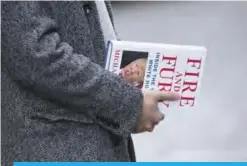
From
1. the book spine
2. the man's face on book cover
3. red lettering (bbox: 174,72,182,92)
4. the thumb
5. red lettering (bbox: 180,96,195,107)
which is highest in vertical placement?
the book spine

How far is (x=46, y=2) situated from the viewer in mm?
820

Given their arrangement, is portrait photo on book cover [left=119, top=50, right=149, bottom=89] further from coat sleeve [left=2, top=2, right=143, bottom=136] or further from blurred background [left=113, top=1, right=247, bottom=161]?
blurred background [left=113, top=1, right=247, bottom=161]

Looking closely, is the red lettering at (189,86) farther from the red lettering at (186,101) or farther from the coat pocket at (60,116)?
the coat pocket at (60,116)

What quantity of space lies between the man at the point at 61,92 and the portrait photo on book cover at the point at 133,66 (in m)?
0.03

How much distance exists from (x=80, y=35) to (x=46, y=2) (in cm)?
7

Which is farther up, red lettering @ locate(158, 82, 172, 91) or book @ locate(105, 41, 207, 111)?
book @ locate(105, 41, 207, 111)

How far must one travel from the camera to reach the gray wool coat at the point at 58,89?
2.62 feet

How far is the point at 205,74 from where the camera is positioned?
7.97 feet

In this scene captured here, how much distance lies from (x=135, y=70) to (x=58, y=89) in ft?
0.43

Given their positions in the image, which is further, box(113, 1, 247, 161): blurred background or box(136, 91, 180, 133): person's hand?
box(113, 1, 247, 161): blurred background

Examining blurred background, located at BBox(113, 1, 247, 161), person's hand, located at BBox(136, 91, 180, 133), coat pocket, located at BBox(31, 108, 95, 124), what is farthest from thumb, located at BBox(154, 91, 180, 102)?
blurred background, located at BBox(113, 1, 247, 161)

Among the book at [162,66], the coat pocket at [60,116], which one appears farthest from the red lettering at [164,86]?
the coat pocket at [60,116]

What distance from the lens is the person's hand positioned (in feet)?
2.82

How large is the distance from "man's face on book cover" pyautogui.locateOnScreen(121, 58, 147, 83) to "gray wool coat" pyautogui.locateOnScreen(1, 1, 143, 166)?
0.04 metres
